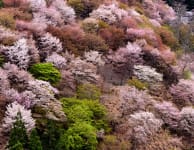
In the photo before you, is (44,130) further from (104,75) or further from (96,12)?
(96,12)

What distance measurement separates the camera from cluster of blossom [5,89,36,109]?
30.4 metres

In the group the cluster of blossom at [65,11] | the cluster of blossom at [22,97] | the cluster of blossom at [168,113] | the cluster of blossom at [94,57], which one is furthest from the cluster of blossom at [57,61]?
the cluster of blossom at [65,11]

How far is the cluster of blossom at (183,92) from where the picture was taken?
39625 millimetres

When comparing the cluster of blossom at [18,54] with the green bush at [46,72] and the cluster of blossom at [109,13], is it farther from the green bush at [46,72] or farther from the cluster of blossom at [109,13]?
the cluster of blossom at [109,13]

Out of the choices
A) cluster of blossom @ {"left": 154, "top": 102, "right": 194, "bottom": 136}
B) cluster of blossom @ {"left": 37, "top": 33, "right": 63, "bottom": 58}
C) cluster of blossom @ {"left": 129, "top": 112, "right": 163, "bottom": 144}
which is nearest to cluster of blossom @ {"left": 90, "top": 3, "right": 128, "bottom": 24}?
cluster of blossom @ {"left": 37, "top": 33, "right": 63, "bottom": 58}

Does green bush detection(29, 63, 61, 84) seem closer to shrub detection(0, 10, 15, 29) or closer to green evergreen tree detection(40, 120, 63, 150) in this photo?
shrub detection(0, 10, 15, 29)

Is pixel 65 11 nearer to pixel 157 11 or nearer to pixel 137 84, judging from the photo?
pixel 137 84

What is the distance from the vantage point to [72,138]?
29062mm

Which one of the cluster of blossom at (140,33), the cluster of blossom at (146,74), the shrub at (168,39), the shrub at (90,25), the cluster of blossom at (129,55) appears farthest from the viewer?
the shrub at (168,39)

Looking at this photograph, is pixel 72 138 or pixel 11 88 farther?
pixel 11 88

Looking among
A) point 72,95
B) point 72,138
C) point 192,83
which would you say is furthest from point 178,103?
point 72,138

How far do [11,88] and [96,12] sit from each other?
20.6m

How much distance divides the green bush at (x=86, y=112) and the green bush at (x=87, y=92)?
5.18 feet

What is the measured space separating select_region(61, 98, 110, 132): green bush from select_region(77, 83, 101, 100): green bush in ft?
5.18
